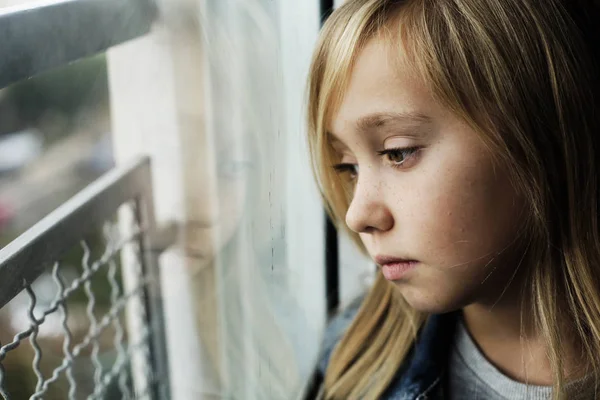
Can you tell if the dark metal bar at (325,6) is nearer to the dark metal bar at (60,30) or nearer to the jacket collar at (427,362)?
the dark metal bar at (60,30)

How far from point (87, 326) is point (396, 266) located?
0.90ft

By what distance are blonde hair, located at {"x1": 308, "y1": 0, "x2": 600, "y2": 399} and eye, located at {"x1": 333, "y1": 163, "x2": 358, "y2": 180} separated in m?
0.04

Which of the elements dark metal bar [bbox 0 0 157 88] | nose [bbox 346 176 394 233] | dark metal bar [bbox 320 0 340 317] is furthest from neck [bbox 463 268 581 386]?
dark metal bar [bbox 0 0 157 88]

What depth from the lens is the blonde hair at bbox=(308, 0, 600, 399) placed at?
1.70 ft

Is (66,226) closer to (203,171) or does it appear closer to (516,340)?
(203,171)

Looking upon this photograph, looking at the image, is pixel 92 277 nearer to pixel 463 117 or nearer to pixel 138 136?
pixel 138 136

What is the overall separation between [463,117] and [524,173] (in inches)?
2.8

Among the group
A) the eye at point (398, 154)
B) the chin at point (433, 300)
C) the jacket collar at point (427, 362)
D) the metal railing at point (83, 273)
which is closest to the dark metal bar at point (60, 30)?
the metal railing at point (83, 273)

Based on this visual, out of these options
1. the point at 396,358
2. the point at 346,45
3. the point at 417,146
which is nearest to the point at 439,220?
the point at 417,146

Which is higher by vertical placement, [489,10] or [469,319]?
[489,10]

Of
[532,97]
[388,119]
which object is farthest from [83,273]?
[532,97]

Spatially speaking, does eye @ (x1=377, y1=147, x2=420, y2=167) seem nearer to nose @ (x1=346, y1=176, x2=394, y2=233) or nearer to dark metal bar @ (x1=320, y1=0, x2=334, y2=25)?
nose @ (x1=346, y1=176, x2=394, y2=233)

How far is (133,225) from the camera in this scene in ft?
1.93

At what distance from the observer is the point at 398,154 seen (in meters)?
0.55
